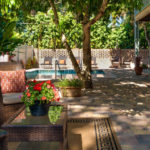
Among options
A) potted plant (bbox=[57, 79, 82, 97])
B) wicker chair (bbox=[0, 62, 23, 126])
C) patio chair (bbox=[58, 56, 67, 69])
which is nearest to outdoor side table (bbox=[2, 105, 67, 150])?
wicker chair (bbox=[0, 62, 23, 126])

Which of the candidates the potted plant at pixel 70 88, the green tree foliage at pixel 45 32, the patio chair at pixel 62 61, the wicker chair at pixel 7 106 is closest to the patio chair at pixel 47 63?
the patio chair at pixel 62 61

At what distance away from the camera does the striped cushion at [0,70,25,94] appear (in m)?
4.30

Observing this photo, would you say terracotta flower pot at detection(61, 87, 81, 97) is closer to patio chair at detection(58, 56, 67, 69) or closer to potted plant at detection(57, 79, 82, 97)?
potted plant at detection(57, 79, 82, 97)

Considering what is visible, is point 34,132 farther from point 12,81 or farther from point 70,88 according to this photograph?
point 70,88

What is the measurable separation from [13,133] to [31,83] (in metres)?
0.63

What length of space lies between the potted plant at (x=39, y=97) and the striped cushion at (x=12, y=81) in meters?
1.69

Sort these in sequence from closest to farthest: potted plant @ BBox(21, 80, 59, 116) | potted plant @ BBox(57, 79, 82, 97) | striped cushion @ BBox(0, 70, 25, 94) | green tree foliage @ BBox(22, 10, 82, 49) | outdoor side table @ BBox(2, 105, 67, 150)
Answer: outdoor side table @ BBox(2, 105, 67, 150)
potted plant @ BBox(21, 80, 59, 116)
striped cushion @ BBox(0, 70, 25, 94)
potted plant @ BBox(57, 79, 82, 97)
green tree foliage @ BBox(22, 10, 82, 49)

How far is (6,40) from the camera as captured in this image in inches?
101

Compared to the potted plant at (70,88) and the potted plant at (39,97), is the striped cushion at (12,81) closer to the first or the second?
the potted plant at (39,97)

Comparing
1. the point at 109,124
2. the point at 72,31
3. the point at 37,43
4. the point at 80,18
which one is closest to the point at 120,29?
the point at 72,31

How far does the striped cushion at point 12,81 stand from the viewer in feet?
14.1

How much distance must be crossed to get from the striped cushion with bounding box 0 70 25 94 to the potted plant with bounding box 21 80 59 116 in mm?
1686

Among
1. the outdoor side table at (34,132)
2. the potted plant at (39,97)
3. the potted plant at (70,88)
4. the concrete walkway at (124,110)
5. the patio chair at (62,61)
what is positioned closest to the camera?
the outdoor side table at (34,132)

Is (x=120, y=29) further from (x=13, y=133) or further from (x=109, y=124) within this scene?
(x=13, y=133)
